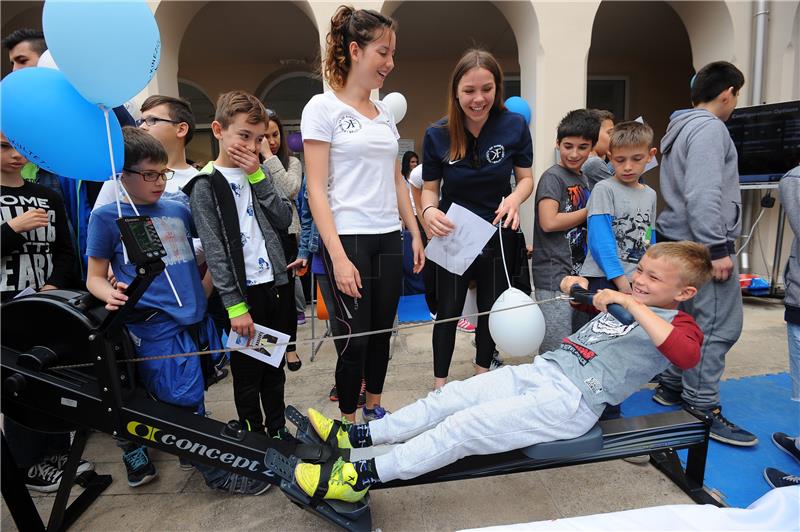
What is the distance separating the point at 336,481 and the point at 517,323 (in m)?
1.06

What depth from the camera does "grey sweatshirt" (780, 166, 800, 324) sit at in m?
1.81

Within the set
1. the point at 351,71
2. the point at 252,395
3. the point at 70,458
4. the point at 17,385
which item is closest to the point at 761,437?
the point at 252,395

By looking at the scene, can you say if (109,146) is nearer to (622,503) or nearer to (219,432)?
(219,432)

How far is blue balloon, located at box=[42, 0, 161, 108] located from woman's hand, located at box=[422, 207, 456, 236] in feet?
4.29

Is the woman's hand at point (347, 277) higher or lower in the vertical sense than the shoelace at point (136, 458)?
higher

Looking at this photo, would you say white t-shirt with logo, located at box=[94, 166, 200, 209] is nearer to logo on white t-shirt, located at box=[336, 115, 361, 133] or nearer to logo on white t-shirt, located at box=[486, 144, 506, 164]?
logo on white t-shirt, located at box=[336, 115, 361, 133]

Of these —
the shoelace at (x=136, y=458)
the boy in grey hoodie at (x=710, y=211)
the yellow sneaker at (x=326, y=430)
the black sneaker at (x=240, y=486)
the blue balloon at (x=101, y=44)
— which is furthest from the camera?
the boy in grey hoodie at (x=710, y=211)

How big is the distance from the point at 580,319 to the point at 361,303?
1.31 metres

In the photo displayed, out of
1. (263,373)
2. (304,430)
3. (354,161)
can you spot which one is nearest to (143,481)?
(263,373)

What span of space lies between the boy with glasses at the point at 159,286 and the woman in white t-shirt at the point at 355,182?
0.56 metres

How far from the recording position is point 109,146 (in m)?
1.47

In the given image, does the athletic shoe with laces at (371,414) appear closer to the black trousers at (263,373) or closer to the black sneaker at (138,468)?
the black trousers at (263,373)

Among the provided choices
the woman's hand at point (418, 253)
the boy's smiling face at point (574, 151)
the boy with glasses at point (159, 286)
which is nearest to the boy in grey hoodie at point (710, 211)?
the boy's smiling face at point (574, 151)

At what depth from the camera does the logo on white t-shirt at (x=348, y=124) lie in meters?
1.78
